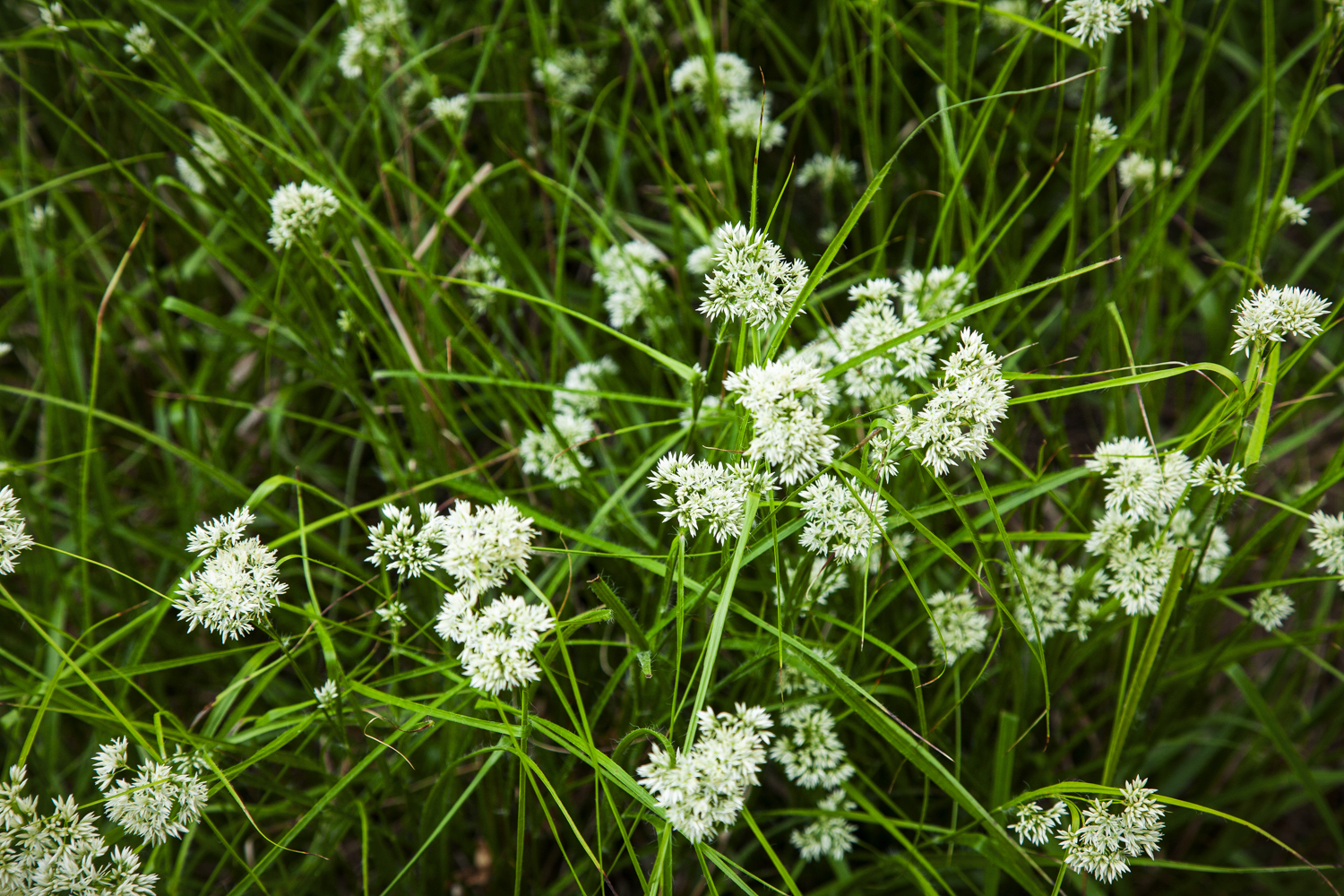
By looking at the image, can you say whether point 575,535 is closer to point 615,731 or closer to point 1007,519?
point 615,731

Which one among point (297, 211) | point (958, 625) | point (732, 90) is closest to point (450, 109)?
point (297, 211)

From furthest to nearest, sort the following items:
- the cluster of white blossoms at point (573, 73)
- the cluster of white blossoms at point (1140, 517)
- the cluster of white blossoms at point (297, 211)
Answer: the cluster of white blossoms at point (573, 73), the cluster of white blossoms at point (297, 211), the cluster of white blossoms at point (1140, 517)

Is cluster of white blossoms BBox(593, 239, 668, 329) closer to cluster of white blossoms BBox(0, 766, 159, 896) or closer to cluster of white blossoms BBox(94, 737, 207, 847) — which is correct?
cluster of white blossoms BBox(94, 737, 207, 847)

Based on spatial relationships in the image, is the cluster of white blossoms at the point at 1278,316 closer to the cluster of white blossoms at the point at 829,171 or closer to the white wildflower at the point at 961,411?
the white wildflower at the point at 961,411

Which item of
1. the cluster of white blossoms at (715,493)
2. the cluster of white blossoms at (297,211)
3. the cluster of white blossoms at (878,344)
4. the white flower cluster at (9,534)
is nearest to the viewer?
the cluster of white blossoms at (715,493)

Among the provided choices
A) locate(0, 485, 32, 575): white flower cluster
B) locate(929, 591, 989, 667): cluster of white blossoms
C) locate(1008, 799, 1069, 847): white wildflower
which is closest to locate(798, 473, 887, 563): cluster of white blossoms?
locate(929, 591, 989, 667): cluster of white blossoms

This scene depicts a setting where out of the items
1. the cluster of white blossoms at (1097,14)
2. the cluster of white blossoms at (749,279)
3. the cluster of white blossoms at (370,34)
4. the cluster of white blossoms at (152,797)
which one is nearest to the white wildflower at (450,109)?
the cluster of white blossoms at (370,34)

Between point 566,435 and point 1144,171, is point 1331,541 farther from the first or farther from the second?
point 566,435
